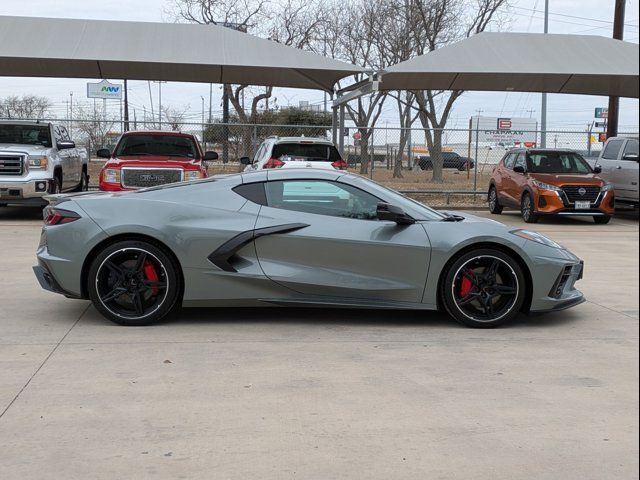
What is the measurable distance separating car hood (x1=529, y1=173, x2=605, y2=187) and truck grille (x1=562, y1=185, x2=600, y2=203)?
9 cm

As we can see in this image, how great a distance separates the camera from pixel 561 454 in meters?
3.82

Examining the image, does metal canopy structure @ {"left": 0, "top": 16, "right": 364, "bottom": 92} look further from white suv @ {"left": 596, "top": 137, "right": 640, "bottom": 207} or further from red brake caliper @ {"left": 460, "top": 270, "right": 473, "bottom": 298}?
red brake caliper @ {"left": 460, "top": 270, "right": 473, "bottom": 298}

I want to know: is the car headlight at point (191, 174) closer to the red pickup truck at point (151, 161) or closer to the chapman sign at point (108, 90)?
the red pickup truck at point (151, 161)

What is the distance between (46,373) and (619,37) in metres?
22.4

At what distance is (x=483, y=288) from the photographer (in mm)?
6402

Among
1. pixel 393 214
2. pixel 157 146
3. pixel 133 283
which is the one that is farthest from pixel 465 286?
pixel 157 146

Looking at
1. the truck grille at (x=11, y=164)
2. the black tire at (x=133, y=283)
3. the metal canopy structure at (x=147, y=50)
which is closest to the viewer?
the black tire at (x=133, y=283)

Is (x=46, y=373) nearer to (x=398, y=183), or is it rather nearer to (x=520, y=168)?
(x=520, y=168)

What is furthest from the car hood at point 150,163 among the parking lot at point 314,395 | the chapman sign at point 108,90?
the chapman sign at point 108,90

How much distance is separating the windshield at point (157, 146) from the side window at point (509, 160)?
7811mm

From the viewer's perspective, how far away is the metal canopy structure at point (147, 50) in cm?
1814

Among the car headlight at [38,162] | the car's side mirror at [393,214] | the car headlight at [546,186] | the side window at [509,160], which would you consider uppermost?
the side window at [509,160]

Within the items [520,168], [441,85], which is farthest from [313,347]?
[441,85]

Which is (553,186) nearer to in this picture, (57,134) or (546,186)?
(546,186)
